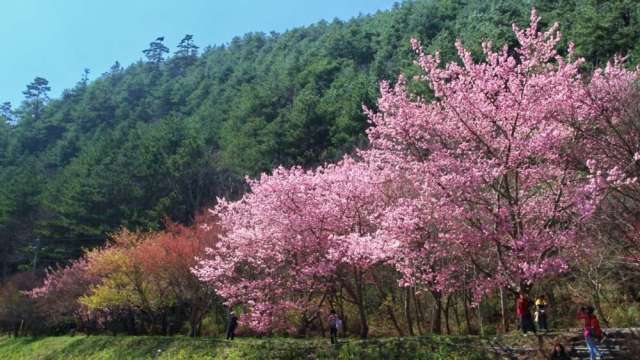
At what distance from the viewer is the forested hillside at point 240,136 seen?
1448 inches

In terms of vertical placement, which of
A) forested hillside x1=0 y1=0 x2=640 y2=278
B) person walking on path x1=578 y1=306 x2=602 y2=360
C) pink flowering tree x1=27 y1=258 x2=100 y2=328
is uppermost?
forested hillside x1=0 y1=0 x2=640 y2=278

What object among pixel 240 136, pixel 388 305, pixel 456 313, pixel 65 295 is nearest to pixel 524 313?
pixel 388 305

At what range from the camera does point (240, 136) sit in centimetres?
4278

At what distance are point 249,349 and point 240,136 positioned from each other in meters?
28.2

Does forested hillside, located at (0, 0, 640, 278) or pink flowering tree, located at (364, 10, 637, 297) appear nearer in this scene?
pink flowering tree, located at (364, 10, 637, 297)

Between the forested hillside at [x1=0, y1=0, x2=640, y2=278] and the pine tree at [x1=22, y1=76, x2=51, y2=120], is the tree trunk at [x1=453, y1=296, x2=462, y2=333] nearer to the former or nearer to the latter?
the forested hillside at [x1=0, y1=0, x2=640, y2=278]

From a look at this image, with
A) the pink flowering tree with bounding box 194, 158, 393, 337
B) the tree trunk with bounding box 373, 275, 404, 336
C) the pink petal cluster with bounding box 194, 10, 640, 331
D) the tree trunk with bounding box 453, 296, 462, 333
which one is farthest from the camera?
the tree trunk with bounding box 453, 296, 462, 333

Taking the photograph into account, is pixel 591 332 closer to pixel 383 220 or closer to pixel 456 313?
pixel 383 220

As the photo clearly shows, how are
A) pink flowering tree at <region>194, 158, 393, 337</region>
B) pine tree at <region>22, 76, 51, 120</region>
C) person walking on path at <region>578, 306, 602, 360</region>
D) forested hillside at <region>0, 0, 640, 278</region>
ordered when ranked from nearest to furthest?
person walking on path at <region>578, 306, 602, 360</region> < pink flowering tree at <region>194, 158, 393, 337</region> < forested hillside at <region>0, 0, 640, 278</region> < pine tree at <region>22, 76, 51, 120</region>

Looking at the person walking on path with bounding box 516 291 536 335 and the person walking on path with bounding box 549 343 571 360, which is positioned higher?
the person walking on path with bounding box 516 291 536 335

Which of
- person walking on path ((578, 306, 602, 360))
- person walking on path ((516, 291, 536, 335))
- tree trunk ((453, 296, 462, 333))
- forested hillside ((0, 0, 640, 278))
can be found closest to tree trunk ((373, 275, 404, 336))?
tree trunk ((453, 296, 462, 333))

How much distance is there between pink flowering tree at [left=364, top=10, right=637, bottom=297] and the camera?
10.9 meters

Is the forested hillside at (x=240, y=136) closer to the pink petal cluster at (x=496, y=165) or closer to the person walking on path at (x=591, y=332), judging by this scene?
the pink petal cluster at (x=496, y=165)

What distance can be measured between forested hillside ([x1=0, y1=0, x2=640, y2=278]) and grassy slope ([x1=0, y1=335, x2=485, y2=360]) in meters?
12.3
